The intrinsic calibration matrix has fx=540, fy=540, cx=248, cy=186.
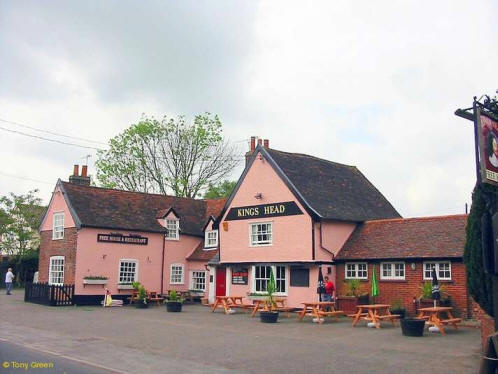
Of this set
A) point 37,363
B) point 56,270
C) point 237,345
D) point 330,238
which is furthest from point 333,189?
point 37,363

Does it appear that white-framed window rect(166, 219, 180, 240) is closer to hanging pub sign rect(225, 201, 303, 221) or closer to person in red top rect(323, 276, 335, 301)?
hanging pub sign rect(225, 201, 303, 221)

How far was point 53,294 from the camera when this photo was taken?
26953mm

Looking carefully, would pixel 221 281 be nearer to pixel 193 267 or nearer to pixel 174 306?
pixel 193 267

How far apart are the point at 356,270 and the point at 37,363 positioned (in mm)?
15587

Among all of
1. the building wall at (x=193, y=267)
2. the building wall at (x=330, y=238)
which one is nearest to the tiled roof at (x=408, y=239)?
the building wall at (x=330, y=238)

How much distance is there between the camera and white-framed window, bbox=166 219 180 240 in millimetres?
32844

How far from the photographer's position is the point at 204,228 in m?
33.5

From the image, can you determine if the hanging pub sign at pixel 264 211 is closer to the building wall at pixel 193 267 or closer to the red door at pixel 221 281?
the red door at pixel 221 281

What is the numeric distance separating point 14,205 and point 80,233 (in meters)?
21.1

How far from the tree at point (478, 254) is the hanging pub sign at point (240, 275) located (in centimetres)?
1583

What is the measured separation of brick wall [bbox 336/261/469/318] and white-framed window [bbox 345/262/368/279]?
249 mm

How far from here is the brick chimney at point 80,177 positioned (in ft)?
112

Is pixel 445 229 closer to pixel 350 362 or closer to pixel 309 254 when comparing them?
pixel 309 254

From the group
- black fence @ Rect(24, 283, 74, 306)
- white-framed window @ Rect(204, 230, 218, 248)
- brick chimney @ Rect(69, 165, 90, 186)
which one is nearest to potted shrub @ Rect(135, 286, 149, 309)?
black fence @ Rect(24, 283, 74, 306)
